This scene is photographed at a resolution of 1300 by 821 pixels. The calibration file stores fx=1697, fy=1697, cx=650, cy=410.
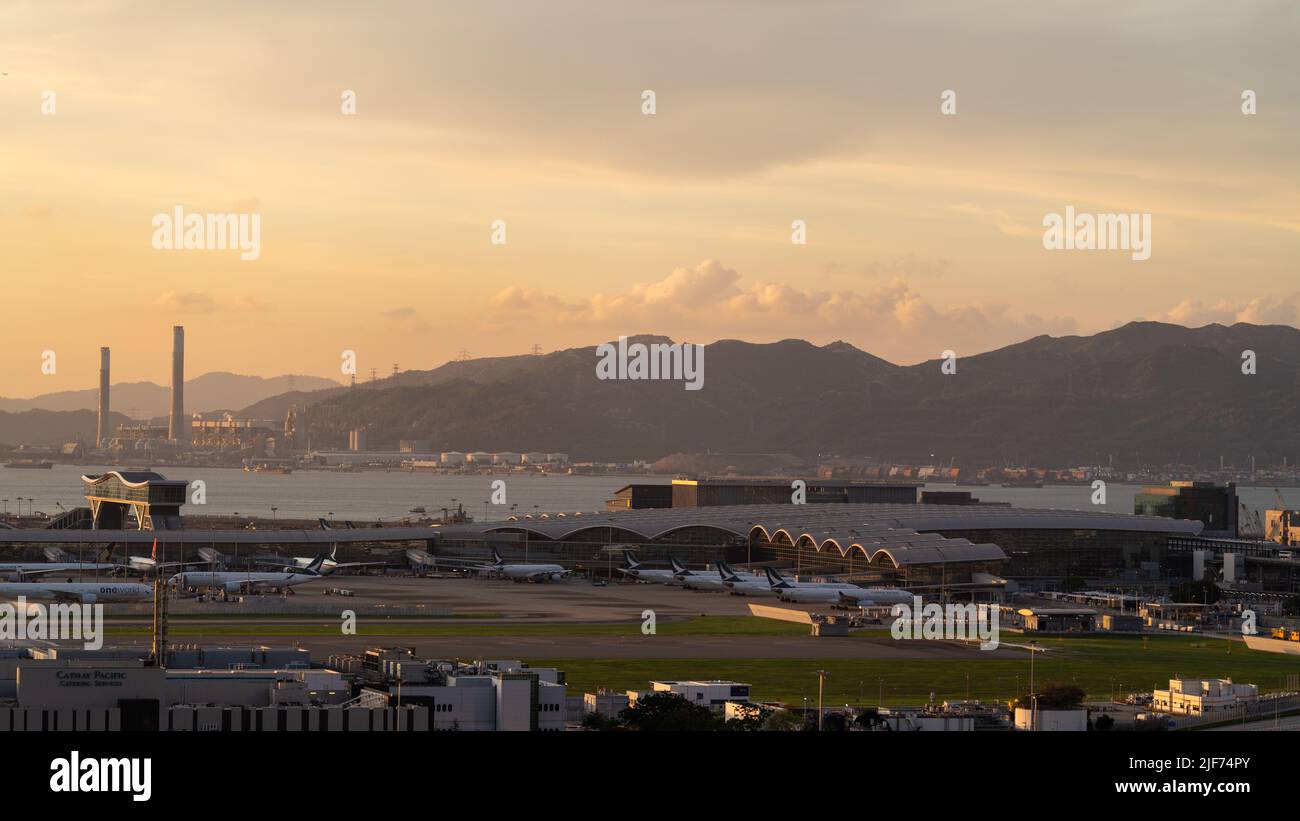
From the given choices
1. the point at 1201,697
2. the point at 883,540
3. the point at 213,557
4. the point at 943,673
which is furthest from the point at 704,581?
the point at 1201,697

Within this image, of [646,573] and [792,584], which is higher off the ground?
[792,584]

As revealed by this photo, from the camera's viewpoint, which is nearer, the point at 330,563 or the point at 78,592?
the point at 78,592

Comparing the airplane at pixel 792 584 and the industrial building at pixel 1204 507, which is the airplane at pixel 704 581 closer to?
the airplane at pixel 792 584

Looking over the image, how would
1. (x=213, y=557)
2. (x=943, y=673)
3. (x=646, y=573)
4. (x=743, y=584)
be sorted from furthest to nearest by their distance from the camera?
(x=646, y=573)
(x=213, y=557)
(x=743, y=584)
(x=943, y=673)

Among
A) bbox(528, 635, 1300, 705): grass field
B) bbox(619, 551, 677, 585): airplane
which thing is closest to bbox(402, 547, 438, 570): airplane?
bbox(619, 551, 677, 585): airplane

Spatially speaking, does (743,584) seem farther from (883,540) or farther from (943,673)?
(943,673)

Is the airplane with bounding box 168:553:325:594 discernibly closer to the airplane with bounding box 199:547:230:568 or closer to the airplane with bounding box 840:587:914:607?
the airplane with bounding box 199:547:230:568
